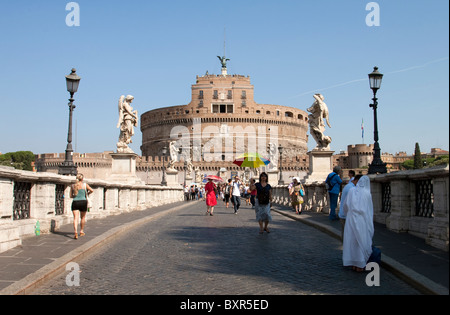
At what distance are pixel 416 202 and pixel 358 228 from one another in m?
2.56

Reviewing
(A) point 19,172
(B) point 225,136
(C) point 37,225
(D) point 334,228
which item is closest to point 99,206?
(C) point 37,225

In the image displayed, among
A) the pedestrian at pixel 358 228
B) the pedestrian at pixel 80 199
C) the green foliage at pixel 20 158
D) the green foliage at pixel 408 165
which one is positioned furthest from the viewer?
the green foliage at pixel 20 158

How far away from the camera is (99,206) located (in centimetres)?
1262

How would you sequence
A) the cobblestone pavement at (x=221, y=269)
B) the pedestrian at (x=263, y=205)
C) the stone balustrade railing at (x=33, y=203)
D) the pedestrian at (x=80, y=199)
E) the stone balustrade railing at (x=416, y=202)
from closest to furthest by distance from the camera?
the cobblestone pavement at (x=221, y=269) < the stone balustrade railing at (x=416, y=202) < the stone balustrade railing at (x=33, y=203) < the pedestrian at (x=80, y=199) < the pedestrian at (x=263, y=205)

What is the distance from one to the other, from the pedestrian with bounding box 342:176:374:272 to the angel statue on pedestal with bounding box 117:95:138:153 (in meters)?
12.7

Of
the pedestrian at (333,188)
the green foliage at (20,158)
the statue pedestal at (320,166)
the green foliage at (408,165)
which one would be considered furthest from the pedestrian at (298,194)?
the green foliage at (20,158)

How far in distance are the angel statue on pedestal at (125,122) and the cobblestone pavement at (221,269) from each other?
8.80 metres

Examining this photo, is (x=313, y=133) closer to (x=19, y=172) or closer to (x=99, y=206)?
(x=99, y=206)

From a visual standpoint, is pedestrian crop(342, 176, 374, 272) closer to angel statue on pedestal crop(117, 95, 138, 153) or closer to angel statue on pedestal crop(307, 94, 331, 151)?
angel statue on pedestal crop(307, 94, 331, 151)

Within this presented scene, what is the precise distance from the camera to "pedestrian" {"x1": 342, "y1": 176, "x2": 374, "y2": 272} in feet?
18.5

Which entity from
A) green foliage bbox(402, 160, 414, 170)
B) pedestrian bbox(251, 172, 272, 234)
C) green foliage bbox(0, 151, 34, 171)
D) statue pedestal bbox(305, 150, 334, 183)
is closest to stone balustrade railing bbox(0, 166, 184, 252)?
pedestrian bbox(251, 172, 272, 234)

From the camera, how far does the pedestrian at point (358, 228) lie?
18.5 ft

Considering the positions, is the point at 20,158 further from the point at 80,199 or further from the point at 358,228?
the point at 358,228

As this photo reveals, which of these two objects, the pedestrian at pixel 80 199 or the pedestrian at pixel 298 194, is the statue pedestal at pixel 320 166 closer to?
the pedestrian at pixel 298 194
